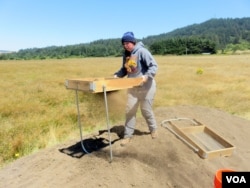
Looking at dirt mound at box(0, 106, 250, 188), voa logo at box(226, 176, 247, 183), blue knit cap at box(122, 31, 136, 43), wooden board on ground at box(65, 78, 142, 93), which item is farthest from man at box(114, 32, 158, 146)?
voa logo at box(226, 176, 247, 183)

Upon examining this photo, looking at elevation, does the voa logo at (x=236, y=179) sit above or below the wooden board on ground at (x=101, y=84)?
below

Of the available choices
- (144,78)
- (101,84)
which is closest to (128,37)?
(144,78)

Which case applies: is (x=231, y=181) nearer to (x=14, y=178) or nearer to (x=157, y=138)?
(x=157, y=138)

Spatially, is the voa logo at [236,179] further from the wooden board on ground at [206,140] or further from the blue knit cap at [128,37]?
the blue knit cap at [128,37]

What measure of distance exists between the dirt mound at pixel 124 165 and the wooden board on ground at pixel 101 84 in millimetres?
1110

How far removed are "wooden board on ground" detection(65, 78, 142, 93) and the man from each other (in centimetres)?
42

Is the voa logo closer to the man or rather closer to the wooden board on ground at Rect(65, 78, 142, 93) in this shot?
the wooden board on ground at Rect(65, 78, 142, 93)

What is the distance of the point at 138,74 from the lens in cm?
612

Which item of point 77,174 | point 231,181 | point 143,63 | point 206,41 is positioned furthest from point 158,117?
point 206,41

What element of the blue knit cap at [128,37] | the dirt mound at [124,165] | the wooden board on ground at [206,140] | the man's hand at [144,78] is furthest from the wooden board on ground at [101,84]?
the wooden board on ground at [206,140]

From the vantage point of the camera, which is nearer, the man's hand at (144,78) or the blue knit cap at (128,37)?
the man's hand at (144,78)

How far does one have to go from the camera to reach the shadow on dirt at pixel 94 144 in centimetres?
642

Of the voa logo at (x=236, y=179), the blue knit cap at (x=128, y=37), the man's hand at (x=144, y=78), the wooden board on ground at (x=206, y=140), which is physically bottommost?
the wooden board on ground at (x=206, y=140)

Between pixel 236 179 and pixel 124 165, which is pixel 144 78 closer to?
pixel 124 165
